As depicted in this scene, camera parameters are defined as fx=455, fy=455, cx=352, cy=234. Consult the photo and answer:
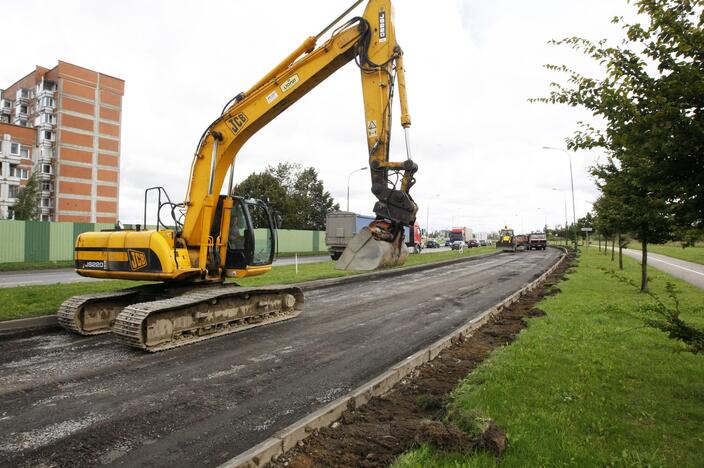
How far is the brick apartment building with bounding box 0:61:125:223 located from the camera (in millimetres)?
63250

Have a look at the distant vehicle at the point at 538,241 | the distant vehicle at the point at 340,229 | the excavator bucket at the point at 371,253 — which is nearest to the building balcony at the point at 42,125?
the distant vehicle at the point at 340,229

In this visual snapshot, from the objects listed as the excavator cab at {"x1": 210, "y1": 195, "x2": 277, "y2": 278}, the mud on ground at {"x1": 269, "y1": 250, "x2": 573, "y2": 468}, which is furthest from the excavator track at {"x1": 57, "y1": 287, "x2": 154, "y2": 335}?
the mud on ground at {"x1": 269, "y1": 250, "x2": 573, "y2": 468}

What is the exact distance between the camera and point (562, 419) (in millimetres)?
4172

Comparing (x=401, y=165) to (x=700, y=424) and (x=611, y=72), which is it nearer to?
(x=611, y=72)

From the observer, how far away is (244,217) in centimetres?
949

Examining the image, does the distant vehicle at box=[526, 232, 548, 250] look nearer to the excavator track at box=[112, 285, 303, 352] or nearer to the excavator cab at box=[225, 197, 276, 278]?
the excavator track at box=[112, 285, 303, 352]

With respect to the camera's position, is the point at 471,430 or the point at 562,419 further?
the point at 562,419

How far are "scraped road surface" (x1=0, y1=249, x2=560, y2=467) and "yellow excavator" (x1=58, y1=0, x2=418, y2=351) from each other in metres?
0.82

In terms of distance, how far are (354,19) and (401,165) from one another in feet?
10.6

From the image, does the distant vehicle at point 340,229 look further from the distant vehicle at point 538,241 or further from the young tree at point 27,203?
the distant vehicle at point 538,241

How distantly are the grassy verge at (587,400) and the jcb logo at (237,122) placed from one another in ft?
20.8

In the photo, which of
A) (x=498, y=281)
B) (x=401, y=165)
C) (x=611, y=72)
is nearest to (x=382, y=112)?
(x=401, y=165)

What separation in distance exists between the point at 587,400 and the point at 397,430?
2.08 metres

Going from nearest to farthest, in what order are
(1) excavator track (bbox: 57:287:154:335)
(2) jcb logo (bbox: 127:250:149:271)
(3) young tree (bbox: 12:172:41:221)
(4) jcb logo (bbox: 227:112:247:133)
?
1. (1) excavator track (bbox: 57:287:154:335)
2. (2) jcb logo (bbox: 127:250:149:271)
3. (4) jcb logo (bbox: 227:112:247:133)
4. (3) young tree (bbox: 12:172:41:221)
